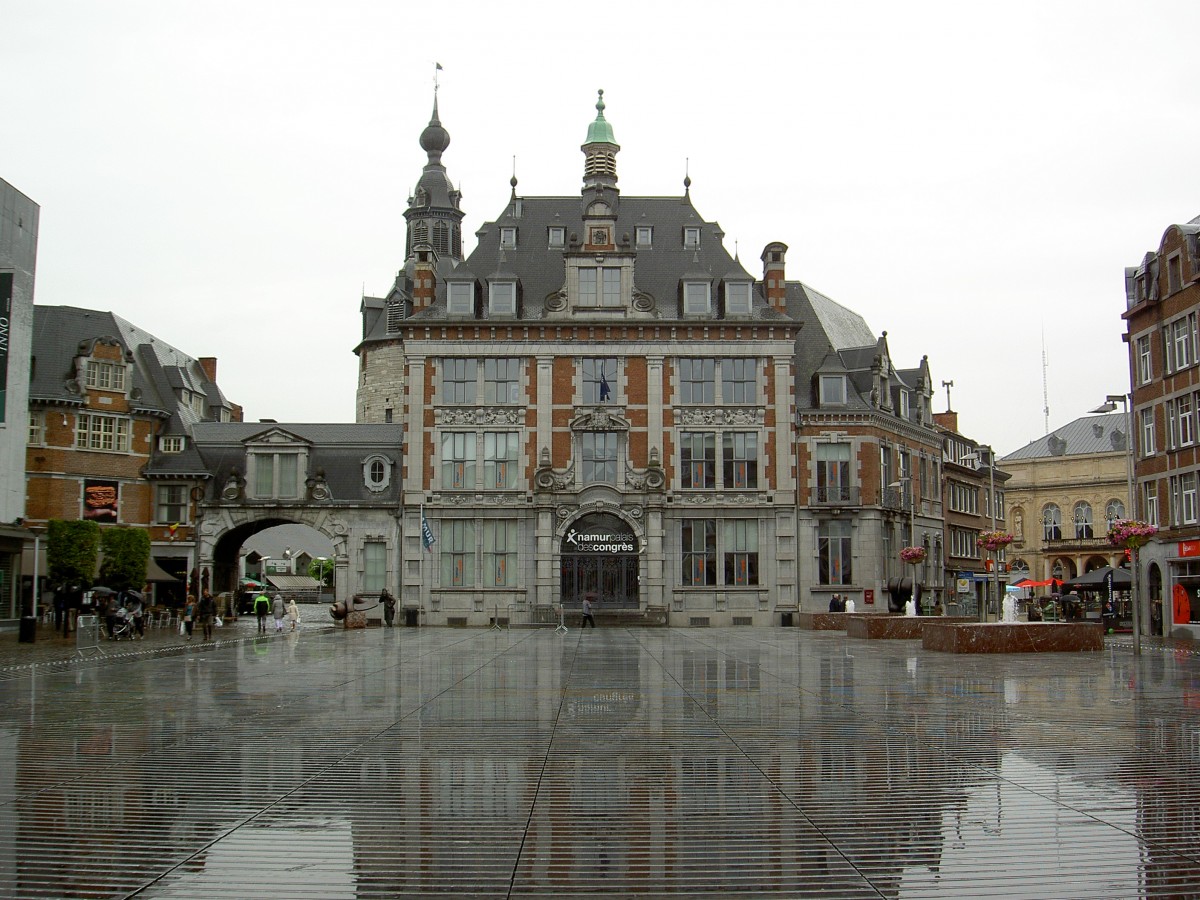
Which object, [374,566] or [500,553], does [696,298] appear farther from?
[374,566]

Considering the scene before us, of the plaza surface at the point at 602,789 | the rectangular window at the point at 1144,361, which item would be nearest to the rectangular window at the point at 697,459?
the rectangular window at the point at 1144,361

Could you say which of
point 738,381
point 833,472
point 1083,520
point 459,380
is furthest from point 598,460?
point 1083,520

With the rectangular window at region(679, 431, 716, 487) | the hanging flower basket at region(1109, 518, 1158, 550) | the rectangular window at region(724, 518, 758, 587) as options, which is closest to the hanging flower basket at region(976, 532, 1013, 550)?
the hanging flower basket at region(1109, 518, 1158, 550)

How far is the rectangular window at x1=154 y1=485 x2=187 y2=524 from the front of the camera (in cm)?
6341

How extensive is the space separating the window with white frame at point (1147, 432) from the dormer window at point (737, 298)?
19696mm

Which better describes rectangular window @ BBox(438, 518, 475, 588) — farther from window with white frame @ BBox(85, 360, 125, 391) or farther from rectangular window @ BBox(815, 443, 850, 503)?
rectangular window @ BBox(815, 443, 850, 503)

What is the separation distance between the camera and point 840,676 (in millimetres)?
25156

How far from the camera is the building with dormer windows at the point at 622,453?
205 ft

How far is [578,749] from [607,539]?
159ft

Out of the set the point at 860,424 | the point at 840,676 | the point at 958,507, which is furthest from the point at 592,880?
the point at 958,507

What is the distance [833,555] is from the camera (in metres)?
64.0

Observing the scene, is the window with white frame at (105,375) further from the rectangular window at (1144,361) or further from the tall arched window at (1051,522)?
the tall arched window at (1051,522)

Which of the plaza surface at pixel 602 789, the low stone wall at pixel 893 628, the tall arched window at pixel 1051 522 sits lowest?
the plaza surface at pixel 602 789

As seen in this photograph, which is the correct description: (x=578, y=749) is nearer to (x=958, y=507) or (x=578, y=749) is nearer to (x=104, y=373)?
(x=104, y=373)
